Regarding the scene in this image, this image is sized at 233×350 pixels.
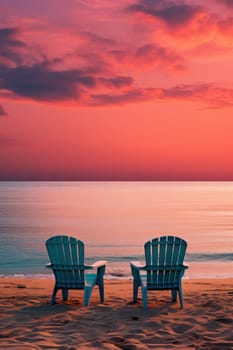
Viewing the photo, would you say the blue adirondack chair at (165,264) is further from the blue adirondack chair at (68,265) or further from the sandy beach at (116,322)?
the blue adirondack chair at (68,265)

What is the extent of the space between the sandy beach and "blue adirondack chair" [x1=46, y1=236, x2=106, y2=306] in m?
0.31

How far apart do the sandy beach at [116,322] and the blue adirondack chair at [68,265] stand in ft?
1.01

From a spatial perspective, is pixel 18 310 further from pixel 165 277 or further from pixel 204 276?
pixel 204 276

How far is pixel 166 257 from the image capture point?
314 inches

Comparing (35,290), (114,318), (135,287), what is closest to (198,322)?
(114,318)

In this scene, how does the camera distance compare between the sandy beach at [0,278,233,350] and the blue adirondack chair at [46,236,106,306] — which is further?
the blue adirondack chair at [46,236,106,306]

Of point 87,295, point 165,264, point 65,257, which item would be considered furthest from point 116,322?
point 65,257

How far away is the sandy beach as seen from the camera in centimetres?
563

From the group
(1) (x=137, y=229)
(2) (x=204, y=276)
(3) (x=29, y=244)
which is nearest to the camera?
(2) (x=204, y=276)

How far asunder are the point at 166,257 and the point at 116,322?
1.66m

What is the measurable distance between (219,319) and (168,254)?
4.85 ft

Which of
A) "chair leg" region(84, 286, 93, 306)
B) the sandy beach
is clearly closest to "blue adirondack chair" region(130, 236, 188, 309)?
the sandy beach

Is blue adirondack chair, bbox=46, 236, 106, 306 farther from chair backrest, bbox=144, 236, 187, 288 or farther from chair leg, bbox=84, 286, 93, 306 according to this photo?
chair backrest, bbox=144, 236, 187, 288

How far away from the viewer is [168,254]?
313 inches
